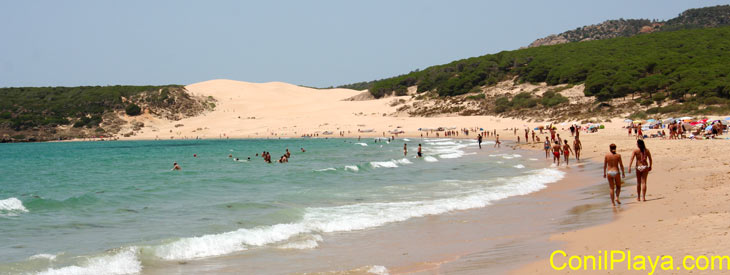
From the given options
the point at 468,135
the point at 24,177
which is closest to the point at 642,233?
the point at 24,177

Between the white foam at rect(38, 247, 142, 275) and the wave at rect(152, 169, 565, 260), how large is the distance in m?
0.53

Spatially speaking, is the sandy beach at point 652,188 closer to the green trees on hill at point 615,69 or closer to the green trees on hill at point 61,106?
the green trees on hill at point 615,69

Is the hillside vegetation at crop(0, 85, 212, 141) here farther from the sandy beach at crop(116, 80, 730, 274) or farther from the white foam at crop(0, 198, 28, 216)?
the white foam at crop(0, 198, 28, 216)

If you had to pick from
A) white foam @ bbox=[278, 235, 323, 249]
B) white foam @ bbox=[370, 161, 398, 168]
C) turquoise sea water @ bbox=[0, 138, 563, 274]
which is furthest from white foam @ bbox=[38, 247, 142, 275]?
white foam @ bbox=[370, 161, 398, 168]

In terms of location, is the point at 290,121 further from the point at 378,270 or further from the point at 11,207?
the point at 378,270

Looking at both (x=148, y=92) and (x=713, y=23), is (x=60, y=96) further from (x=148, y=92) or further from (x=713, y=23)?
(x=713, y=23)

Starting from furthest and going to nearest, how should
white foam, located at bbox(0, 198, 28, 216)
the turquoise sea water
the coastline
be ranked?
white foam, located at bbox(0, 198, 28, 216)
the turquoise sea water
the coastline

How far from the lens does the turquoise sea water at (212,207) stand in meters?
9.65

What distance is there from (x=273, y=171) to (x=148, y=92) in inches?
3195

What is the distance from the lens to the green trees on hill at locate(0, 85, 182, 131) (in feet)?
297

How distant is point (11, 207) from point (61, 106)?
9035 cm

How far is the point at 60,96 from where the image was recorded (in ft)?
337

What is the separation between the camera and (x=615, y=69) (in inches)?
2803

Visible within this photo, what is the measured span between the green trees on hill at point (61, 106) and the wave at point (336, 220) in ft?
284
